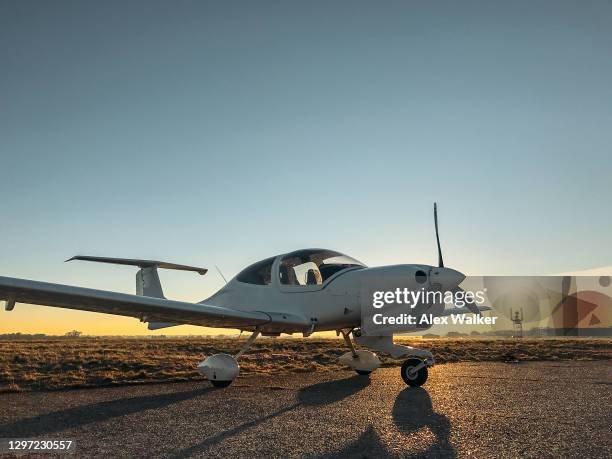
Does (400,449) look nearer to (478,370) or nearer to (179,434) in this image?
(179,434)

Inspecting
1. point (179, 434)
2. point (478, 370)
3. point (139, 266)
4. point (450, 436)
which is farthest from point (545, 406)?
point (139, 266)

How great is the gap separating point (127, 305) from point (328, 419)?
177 inches

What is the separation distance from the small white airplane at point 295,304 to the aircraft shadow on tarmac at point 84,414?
1581 millimetres

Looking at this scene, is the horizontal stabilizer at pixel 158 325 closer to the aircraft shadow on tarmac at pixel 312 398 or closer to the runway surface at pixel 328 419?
the runway surface at pixel 328 419

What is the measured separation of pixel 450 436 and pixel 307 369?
32.7 feet

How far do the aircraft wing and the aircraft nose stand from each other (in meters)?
2.88

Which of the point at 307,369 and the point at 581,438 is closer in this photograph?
the point at 581,438

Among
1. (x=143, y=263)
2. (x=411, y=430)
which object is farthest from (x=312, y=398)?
(x=143, y=263)

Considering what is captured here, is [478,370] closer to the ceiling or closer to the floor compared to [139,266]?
closer to the floor

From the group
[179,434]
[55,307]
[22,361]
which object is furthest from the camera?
[22,361]

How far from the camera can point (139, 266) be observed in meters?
14.6

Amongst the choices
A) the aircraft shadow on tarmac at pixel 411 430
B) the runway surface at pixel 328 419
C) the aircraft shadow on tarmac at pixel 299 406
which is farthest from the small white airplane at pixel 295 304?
the aircraft shadow on tarmac at pixel 411 430

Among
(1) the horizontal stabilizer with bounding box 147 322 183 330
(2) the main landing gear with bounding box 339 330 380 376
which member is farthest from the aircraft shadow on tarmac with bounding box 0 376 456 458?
(1) the horizontal stabilizer with bounding box 147 322 183 330

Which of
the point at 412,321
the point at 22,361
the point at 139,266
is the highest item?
the point at 139,266
